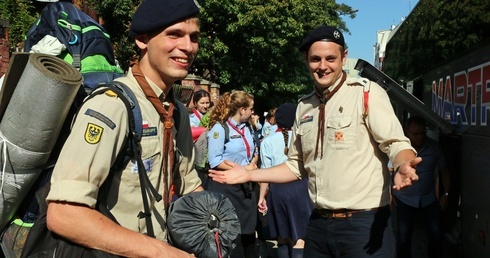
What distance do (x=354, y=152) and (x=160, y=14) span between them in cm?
177

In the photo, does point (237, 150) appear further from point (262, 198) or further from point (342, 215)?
point (342, 215)

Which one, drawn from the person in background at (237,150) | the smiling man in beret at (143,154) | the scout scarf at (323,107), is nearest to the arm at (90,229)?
the smiling man in beret at (143,154)

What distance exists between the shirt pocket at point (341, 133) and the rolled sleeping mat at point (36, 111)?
195 centimetres

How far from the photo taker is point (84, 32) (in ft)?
9.46

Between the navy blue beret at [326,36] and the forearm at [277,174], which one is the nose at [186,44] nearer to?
the navy blue beret at [326,36]

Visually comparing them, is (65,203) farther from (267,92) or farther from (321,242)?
(267,92)

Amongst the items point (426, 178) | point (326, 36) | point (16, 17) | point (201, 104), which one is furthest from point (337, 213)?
point (16, 17)

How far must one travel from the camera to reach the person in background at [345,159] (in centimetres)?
355

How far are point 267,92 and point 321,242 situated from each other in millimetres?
25413

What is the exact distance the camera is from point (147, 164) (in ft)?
7.04

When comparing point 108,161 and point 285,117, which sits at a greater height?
point 285,117

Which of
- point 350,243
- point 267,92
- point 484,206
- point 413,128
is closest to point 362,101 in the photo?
point 350,243

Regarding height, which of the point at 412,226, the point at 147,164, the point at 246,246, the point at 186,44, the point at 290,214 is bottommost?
the point at 246,246

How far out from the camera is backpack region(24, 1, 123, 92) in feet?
9.07
